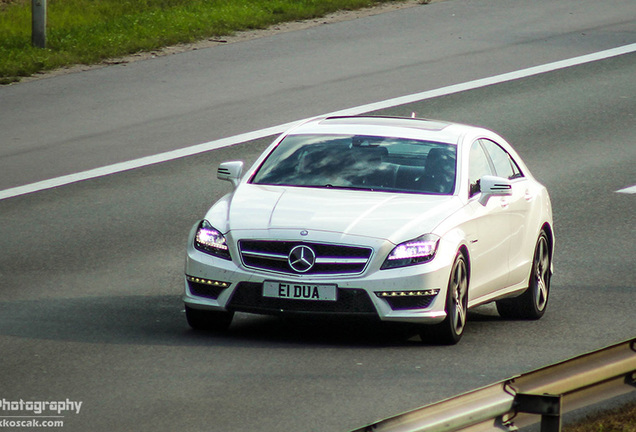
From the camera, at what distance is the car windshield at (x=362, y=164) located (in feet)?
37.0

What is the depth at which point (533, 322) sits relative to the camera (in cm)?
1217

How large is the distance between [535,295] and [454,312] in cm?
190

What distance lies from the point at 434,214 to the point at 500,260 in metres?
1.17

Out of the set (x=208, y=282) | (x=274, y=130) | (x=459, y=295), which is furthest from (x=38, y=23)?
(x=459, y=295)

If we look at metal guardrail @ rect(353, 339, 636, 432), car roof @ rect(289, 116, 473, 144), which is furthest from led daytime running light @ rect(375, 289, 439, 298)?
metal guardrail @ rect(353, 339, 636, 432)

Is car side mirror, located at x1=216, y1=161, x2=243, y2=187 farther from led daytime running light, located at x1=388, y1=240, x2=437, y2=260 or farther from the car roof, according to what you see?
led daytime running light, located at x1=388, y1=240, x2=437, y2=260

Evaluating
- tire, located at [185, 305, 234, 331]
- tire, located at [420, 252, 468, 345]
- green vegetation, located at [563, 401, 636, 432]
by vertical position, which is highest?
green vegetation, located at [563, 401, 636, 432]

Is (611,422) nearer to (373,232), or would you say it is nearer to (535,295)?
(373,232)

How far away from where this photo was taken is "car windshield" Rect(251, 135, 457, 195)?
37.0 feet

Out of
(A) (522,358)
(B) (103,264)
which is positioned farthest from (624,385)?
(B) (103,264)

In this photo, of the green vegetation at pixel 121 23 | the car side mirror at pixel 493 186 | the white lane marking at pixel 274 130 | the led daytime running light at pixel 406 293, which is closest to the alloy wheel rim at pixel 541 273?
the car side mirror at pixel 493 186

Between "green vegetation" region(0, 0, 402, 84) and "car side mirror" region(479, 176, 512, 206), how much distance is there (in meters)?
13.0

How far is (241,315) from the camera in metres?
11.9

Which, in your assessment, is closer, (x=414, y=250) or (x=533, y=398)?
(x=533, y=398)
